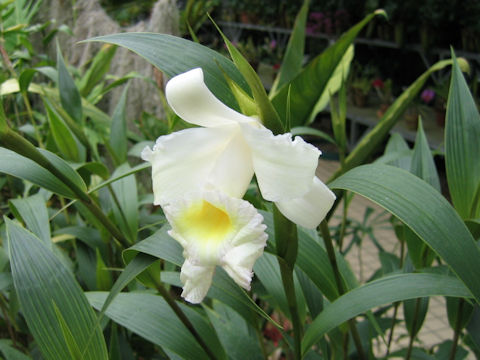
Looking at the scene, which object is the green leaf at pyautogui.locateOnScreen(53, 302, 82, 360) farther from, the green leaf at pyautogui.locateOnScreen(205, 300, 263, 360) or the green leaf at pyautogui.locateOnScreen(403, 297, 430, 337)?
Answer: the green leaf at pyautogui.locateOnScreen(403, 297, 430, 337)

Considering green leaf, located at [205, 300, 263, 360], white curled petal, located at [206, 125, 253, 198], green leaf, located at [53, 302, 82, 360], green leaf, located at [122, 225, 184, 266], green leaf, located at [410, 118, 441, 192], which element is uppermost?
white curled petal, located at [206, 125, 253, 198]

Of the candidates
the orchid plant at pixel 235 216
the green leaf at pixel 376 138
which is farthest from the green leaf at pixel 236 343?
the green leaf at pixel 376 138

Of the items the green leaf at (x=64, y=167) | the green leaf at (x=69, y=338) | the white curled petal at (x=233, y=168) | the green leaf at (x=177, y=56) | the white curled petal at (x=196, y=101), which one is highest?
the green leaf at (x=177, y=56)

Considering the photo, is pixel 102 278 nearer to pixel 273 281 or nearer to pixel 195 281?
pixel 273 281

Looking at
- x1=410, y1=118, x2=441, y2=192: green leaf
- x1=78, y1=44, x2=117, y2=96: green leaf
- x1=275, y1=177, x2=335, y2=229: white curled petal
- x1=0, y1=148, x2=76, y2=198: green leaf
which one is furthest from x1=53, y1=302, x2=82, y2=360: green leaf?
x1=78, y1=44, x2=117, y2=96: green leaf

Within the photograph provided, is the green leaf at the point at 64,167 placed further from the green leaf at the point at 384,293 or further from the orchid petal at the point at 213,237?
the green leaf at the point at 384,293

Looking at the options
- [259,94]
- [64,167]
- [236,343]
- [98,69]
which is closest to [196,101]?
[259,94]
